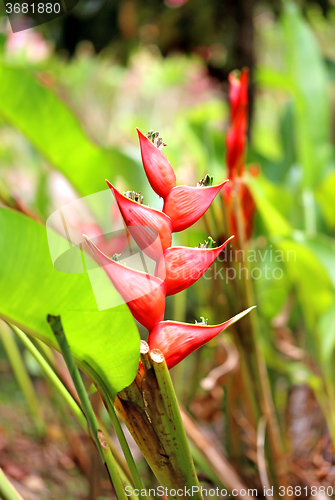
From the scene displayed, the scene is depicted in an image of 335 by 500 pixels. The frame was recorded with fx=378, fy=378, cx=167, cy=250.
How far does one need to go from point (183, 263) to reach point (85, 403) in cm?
8

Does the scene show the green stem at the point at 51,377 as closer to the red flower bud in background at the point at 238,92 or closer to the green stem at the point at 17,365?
the red flower bud in background at the point at 238,92

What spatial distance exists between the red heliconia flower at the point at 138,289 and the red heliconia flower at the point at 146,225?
0.01m

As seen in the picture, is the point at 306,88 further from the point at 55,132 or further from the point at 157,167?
the point at 157,167

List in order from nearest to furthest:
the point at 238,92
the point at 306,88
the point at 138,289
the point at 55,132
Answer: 1. the point at 138,289
2. the point at 238,92
3. the point at 55,132
4. the point at 306,88

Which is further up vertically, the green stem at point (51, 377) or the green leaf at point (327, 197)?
the green stem at point (51, 377)

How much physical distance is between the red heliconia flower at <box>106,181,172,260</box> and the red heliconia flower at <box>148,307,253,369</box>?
0.03m

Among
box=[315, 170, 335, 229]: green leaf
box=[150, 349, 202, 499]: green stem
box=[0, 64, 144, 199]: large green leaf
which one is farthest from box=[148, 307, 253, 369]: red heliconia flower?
box=[315, 170, 335, 229]: green leaf

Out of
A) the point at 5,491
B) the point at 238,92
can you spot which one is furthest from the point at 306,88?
the point at 5,491

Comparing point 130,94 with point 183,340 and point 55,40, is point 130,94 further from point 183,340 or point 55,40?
point 183,340

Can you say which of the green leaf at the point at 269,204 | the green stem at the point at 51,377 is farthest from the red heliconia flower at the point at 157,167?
the green leaf at the point at 269,204

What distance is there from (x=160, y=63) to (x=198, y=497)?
6.37ft

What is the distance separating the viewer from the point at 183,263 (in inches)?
6.5

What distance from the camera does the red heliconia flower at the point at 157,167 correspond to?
0.55 feet

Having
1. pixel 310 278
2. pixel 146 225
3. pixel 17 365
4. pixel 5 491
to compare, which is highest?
pixel 146 225
